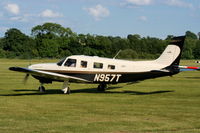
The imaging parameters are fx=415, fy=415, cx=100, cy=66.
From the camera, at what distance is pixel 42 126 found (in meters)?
11.5

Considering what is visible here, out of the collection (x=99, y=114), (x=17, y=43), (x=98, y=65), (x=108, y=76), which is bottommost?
(x=99, y=114)

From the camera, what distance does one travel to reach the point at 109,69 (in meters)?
21.3

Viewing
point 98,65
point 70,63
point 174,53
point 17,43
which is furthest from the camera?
point 17,43

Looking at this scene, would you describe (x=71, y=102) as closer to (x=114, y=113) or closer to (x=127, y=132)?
(x=114, y=113)

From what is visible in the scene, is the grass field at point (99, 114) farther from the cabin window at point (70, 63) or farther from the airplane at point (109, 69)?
the cabin window at point (70, 63)

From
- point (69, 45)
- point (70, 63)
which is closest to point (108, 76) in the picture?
point (70, 63)

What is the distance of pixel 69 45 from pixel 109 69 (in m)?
101

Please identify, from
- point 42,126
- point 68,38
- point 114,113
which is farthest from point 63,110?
point 68,38

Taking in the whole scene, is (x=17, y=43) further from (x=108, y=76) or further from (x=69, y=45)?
(x=108, y=76)

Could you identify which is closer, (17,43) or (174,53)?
(174,53)

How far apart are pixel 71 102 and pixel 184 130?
24.2 ft

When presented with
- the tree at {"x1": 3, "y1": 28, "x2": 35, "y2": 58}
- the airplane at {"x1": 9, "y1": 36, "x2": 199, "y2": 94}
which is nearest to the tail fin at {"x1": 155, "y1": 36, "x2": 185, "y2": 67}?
the airplane at {"x1": 9, "y1": 36, "x2": 199, "y2": 94}

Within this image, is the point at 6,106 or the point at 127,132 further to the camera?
the point at 6,106

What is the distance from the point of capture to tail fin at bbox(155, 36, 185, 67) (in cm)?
2100
